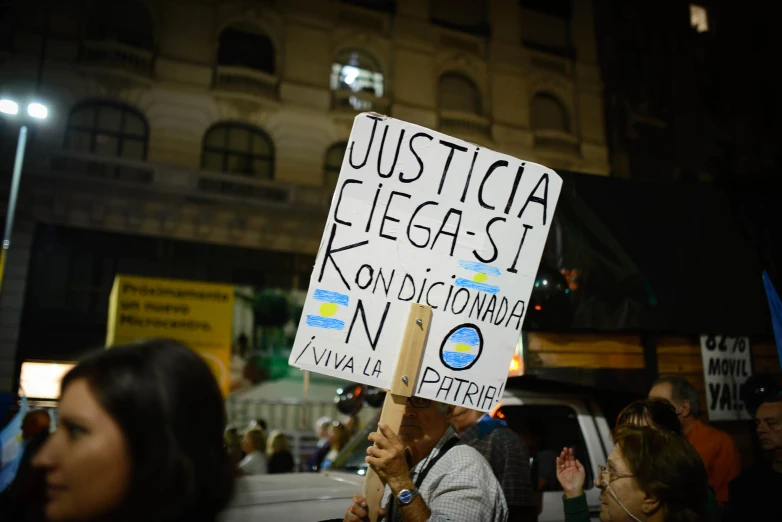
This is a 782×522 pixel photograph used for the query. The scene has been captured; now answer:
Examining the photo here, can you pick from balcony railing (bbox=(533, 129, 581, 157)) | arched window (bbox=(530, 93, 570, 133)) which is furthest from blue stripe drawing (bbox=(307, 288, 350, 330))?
arched window (bbox=(530, 93, 570, 133))

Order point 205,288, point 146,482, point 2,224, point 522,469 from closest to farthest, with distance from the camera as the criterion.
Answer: point 146,482, point 522,469, point 205,288, point 2,224

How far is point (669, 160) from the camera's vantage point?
22.5m

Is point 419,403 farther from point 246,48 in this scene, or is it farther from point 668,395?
point 246,48

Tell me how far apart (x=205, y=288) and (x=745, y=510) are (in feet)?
29.4

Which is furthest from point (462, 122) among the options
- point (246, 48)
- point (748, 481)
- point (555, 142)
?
point (748, 481)

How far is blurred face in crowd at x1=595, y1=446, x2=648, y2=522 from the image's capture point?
7.93 feet

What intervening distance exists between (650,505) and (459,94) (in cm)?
2003

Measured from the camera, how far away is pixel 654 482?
240 cm

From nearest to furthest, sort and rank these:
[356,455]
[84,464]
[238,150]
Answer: [84,464]
[356,455]
[238,150]

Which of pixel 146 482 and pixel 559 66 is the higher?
pixel 559 66

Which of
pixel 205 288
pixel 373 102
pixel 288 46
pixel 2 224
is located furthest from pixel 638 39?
pixel 2 224

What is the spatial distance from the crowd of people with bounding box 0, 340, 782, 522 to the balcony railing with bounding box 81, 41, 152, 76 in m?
16.9

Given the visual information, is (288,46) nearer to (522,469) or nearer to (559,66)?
(559,66)

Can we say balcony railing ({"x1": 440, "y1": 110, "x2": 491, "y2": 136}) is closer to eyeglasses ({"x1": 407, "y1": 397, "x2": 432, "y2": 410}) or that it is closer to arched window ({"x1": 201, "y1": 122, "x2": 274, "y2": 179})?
arched window ({"x1": 201, "y1": 122, "x2": 274, "y2": 179})
